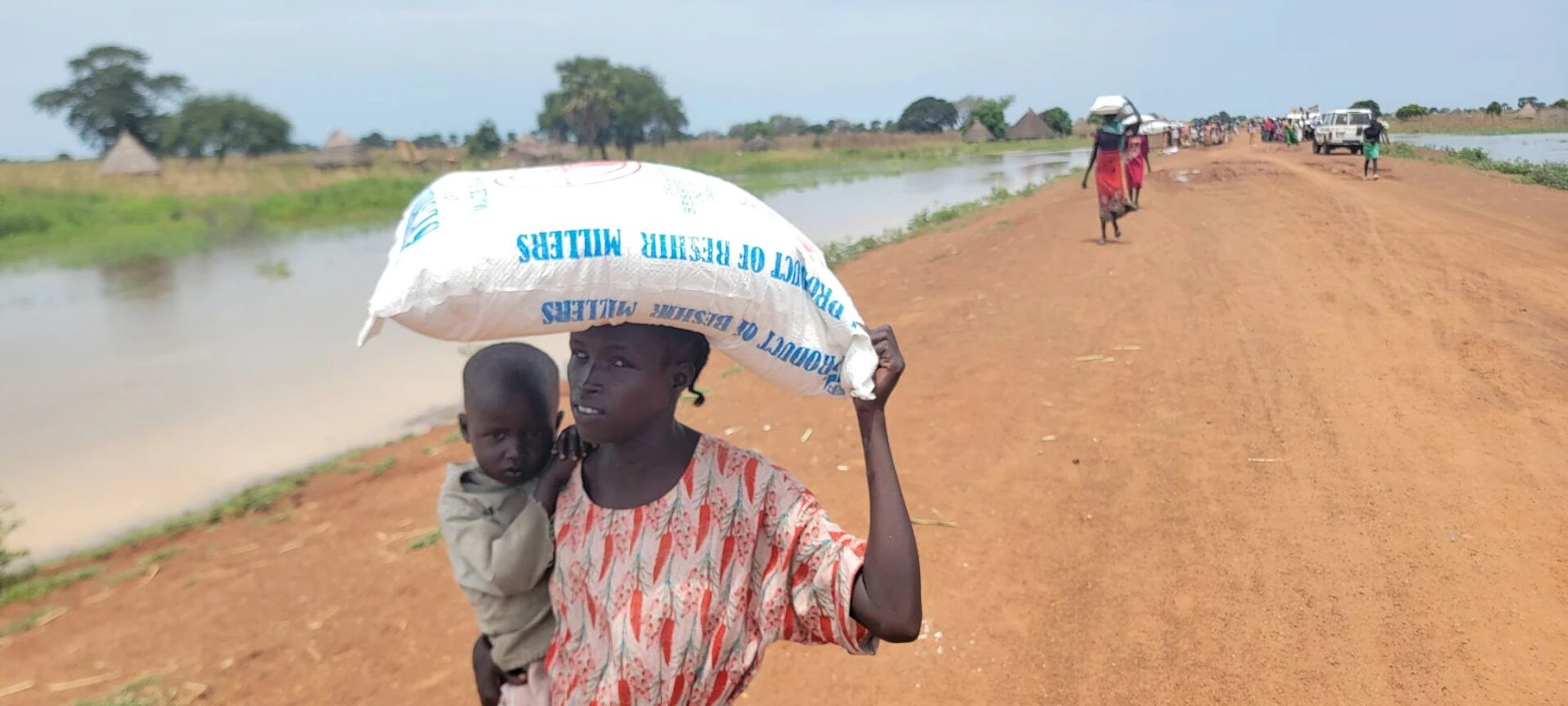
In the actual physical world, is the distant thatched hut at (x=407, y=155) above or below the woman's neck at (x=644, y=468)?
above

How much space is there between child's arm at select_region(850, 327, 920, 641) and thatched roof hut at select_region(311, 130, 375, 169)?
41543mm

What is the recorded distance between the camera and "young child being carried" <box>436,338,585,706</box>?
131 cm

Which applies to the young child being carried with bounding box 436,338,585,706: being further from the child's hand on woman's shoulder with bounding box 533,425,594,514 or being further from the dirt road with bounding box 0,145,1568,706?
the dirt road with bounding box 0,145,1568,706

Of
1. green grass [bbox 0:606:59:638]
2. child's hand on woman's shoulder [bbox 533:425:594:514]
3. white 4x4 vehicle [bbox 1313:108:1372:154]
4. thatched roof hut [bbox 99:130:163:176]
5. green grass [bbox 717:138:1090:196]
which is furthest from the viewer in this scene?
green grass [bbox 717:138:1090:196]

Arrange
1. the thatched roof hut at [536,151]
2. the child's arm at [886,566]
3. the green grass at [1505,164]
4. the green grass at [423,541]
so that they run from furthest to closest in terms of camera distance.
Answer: the thatched roof hut at [536,151], the green grass at [1505,164], the green grass at [423,541], the child's arm at [886,566]

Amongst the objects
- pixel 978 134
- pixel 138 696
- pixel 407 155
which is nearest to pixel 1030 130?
pixel 978 134

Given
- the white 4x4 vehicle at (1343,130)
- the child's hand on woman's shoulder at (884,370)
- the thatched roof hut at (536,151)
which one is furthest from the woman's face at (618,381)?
the thatched roof hut at (536,151)

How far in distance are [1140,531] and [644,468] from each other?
2.95 metres

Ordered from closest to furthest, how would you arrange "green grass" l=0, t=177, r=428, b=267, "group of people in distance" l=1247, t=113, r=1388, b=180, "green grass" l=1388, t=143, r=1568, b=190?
"green grass" l=1388, t=143, r=1568, b=190, "group of people in distance" l=1247, t=113, r=1388, b=180, "green grass" l=0, t=177, r=428, b=267

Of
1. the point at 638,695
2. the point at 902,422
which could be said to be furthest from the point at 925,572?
the point at 638,695

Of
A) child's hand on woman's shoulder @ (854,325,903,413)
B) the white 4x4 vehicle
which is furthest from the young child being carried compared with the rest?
the white 4x4 vehicle

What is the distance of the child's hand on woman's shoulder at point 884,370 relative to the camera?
127 cm

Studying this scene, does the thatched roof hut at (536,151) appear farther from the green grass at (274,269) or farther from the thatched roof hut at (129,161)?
the green grass at (274,269)

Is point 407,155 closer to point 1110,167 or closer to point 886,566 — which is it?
point 1110,167
